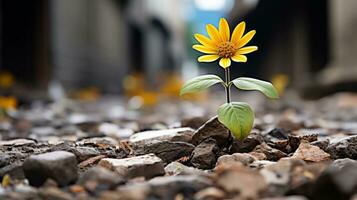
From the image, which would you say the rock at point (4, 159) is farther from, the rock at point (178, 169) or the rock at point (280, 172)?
the rock at point (280, 172)

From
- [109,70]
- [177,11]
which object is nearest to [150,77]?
[109,70]

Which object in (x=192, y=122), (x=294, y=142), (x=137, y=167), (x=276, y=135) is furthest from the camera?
(x=192, y=122)

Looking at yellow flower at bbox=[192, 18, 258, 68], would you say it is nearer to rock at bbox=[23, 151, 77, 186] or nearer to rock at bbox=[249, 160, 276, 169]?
rock at bbox=[249, 160, 276, 169]

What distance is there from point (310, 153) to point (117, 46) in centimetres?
1013

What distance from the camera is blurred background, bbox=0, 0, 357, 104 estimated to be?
14.3ft

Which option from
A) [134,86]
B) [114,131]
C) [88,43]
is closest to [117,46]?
[88,43]

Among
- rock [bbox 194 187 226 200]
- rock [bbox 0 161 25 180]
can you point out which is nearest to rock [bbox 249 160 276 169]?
rock [bbox 194 187 226 200]

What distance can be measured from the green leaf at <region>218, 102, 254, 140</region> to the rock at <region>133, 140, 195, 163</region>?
0.15 m

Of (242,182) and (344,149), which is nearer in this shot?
(242,182)

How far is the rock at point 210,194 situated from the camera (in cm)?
78

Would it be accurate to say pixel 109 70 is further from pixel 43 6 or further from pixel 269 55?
pixel 43 6

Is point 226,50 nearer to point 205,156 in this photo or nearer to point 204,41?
point 204,41

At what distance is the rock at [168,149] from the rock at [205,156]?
40 mm

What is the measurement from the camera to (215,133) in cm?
119
